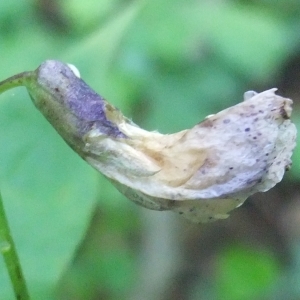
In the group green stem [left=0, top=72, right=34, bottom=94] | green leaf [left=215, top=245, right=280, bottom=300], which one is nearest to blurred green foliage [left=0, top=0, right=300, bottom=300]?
green leaf [left=215, top=245, right=280, bottom=300]

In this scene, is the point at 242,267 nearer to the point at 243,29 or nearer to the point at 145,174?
the point at 243,29

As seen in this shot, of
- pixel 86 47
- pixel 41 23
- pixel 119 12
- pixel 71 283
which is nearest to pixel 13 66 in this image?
pixel 86 47

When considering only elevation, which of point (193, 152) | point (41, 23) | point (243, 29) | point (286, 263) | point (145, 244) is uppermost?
point (41, 23)

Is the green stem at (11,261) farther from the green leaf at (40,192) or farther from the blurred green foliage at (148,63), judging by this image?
the blurred green foliage at (148,63)

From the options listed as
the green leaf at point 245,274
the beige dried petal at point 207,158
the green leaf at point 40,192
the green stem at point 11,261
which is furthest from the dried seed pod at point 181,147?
the green leaf at point 245,274

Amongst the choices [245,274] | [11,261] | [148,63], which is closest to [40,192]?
[11,261]

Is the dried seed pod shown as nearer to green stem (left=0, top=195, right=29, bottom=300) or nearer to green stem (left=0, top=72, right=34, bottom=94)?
green stem (left=0, top=72, right=34, bottom=94)
